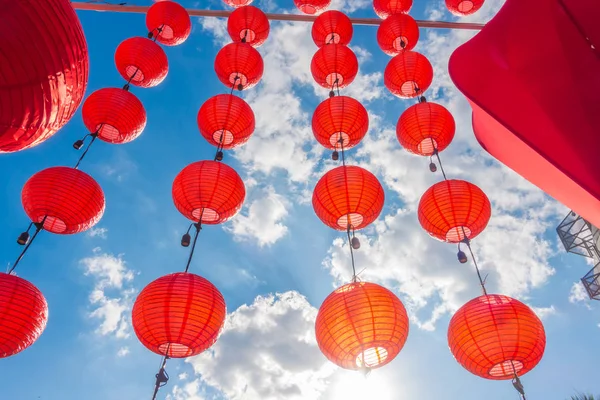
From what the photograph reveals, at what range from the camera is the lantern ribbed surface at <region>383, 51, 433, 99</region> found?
18.5 feet

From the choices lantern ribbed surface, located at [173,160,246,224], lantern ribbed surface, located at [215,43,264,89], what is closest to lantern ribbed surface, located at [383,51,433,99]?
lantern ribbed surface, located at [215,43,264,89]

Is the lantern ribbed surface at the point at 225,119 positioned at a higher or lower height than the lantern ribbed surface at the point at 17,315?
higher

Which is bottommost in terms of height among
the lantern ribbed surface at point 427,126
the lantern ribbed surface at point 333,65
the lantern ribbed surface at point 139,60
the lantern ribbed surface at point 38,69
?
the lantern ribbed surface at point 38,69

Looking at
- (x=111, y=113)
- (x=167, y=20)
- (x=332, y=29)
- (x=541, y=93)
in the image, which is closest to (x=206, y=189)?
(x=111, y=113)

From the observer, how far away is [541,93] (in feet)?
4.77

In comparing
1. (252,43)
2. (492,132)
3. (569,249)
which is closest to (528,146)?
(492,132)

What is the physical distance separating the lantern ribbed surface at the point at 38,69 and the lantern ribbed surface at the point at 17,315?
248 cm

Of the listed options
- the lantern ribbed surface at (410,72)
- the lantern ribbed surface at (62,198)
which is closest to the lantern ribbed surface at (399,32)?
the lantern ribbed surface at (410,72)

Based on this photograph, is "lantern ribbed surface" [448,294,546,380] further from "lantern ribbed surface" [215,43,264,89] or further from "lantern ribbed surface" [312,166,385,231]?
"lantern ribbed surface" [215,43,264,89]

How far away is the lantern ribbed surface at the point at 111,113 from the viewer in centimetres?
481

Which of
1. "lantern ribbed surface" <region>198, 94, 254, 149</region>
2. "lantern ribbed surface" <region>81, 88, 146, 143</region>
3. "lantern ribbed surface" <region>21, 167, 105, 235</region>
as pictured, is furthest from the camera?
"lantern ribbed surface" <region>198, 94, 254, 149</region>

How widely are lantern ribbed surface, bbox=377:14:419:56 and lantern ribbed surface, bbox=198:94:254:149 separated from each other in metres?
2.83

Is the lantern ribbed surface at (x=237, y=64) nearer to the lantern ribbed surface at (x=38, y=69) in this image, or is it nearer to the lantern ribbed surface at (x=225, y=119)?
the lantern ribbed surface at (x=225, y=119)

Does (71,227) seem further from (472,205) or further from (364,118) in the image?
(472,205)
